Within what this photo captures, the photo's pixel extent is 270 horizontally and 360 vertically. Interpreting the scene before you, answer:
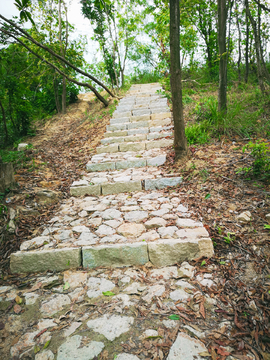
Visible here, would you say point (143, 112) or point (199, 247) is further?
point (143, 112)

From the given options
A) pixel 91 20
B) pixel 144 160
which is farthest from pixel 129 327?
pixel 91 20

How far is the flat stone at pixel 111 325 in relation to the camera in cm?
135

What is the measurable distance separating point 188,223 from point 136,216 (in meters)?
0.64

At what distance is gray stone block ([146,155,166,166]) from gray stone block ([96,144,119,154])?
3.76 ft

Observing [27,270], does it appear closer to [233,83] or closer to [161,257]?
[161,257]

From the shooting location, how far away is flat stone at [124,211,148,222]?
248 cm

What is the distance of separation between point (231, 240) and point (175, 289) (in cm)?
72

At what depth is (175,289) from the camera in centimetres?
163

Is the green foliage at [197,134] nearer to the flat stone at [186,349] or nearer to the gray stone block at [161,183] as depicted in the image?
the gray stone block at [161,183]

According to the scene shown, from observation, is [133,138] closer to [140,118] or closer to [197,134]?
[140,118]

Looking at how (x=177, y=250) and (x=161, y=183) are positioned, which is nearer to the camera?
(x=177, y=250)

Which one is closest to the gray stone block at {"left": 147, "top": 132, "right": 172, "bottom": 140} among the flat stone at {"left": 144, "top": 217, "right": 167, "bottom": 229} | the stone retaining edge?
the flat stone at {"left": 144, "top": 217, "right": 167, "bottom": 229}

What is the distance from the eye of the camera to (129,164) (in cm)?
398

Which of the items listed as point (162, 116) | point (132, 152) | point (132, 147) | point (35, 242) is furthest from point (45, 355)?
point (162, 116)
